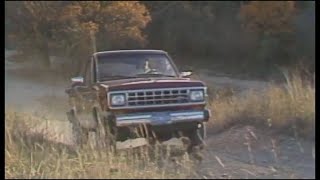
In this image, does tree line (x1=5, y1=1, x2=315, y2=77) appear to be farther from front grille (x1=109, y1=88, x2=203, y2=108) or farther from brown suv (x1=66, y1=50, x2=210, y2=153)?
front grille (x1=109, y1=88, x2=203, y2=108)

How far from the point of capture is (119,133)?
13.1ft

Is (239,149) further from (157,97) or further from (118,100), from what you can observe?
(118,100)

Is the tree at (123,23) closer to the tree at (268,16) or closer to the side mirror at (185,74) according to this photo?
the side mirror at (185,74)

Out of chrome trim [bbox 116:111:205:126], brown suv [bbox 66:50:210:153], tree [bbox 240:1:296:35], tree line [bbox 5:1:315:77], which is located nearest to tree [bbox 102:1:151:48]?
tree line [bbox 5:1:315:77]

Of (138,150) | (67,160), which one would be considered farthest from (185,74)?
(67,160)

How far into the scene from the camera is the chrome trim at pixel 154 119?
3.73 meters

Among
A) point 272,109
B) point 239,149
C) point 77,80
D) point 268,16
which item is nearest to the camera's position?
point 77,80

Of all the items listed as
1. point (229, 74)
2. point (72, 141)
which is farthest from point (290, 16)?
point (72, 141)

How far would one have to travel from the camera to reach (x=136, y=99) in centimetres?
385

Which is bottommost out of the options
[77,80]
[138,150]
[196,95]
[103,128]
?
[138,150]

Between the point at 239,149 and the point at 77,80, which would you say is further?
the point at 239,149

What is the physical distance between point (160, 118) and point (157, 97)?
4.6 inches

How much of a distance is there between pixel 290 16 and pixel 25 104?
4.79 m
